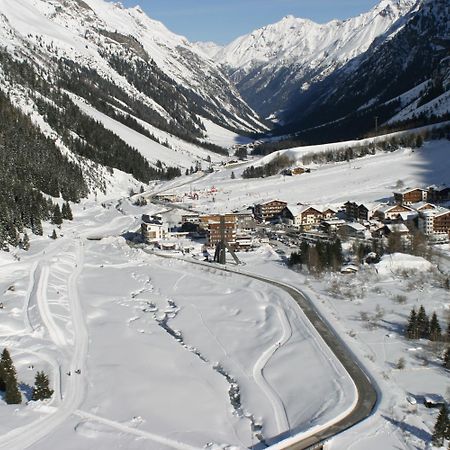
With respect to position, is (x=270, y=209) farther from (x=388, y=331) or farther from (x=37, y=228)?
(x=388, y=331)

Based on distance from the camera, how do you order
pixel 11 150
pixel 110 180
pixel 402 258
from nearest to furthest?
pixel 402 258
pixel 11 150
pixel 110 180

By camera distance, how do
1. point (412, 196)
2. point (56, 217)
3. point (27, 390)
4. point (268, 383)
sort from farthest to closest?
point (412, 196) < point (56, 217) < point (268, 383) < point (27, 390)

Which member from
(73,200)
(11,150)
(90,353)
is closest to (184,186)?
(73,200)

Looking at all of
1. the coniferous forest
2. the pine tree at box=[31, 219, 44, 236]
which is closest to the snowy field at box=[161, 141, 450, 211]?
the coniferous forest

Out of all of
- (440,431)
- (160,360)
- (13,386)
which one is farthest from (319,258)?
(13,386)

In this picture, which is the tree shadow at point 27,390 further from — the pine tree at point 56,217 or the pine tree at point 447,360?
the pine tree at point 56,217

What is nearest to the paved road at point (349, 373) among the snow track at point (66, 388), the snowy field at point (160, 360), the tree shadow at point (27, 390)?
the snowy field at point (160, 360)

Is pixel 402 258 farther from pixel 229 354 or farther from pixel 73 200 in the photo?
pixel 73 200

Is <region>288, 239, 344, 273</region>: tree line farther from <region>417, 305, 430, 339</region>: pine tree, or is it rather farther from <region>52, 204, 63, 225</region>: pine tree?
<region>52, 204, 63, 225</region>: pine tree
